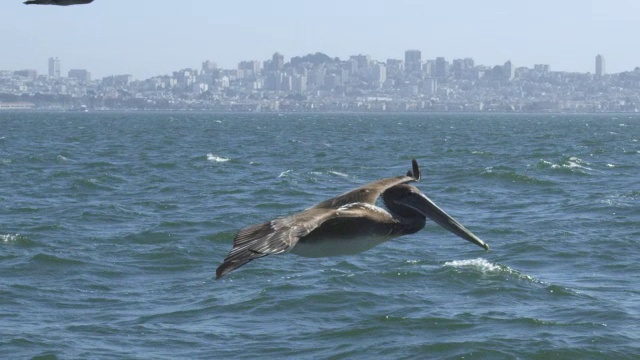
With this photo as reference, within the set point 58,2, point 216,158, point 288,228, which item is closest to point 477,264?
point 288,228

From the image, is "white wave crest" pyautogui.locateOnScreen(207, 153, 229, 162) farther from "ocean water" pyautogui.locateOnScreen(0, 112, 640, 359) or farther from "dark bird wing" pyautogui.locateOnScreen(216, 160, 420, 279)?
"dark bird wing" pyautogui.locateOnScreen(216, 160, 420, 279)

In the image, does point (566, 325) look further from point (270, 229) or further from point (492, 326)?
point (270, 229)

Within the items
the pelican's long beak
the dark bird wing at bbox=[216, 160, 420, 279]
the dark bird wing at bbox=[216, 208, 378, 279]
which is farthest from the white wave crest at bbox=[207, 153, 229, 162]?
the dark bird wing at bbox=[216, 208, 378, 279]

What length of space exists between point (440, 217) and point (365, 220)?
54cm

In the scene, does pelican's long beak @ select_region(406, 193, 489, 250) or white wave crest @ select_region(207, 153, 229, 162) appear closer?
pelican's long beak @ select_region(406, 193, 489, 250)

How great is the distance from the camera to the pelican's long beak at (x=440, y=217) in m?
8.86

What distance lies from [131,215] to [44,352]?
58.1ft

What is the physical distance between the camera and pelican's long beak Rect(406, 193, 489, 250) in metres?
8.86

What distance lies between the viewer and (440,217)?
9.01m

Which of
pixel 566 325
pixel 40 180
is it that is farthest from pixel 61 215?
pixel 566 325

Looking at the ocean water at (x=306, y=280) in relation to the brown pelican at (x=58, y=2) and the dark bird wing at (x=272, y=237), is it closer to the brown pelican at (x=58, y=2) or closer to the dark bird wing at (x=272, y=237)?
the dark bird wing at (x=272, y=237)

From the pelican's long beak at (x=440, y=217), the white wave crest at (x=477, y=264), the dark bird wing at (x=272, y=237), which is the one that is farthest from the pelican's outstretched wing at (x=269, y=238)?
the white wave crest at (x=477, y=264)

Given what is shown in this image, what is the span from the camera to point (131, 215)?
117ft

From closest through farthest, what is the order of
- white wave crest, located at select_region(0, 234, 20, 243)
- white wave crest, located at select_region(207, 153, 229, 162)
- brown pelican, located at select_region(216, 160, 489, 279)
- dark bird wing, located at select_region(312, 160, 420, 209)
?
1. brown pelican, located at select_region(216, 160, 489, 279)
2. dark bird wing, located at select_region(312, 160, 420, 209)
3. white wave crest, located at select_region(0, 234, 20, 243)
4. white wave crest, located at select_region(207, 153, 229, 162)
